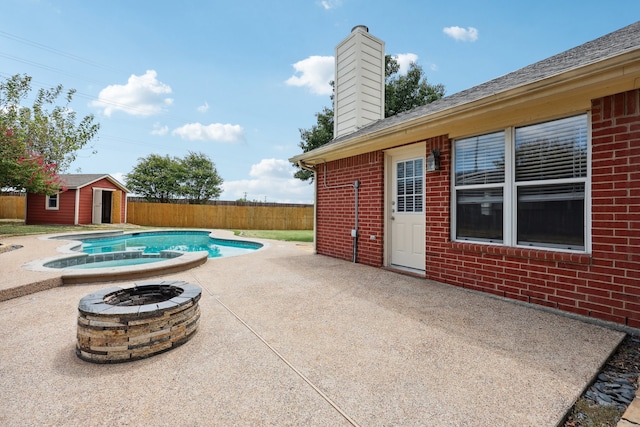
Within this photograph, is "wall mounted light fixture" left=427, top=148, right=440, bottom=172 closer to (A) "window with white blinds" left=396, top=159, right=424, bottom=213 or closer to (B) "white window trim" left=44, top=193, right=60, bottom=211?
(A) "window with white blinds" left=396, top=159, right=424, bottom=213

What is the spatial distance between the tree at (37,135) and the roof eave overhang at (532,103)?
12555mm

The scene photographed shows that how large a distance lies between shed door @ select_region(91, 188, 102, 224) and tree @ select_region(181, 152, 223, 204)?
22.9 feet

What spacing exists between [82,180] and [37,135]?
18.7ft

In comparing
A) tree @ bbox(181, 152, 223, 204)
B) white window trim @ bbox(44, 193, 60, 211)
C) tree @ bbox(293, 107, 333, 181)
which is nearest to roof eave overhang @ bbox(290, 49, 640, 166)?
tree @ bbox(293, 107, 333, 181)

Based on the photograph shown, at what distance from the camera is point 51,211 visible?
16688 millimetres

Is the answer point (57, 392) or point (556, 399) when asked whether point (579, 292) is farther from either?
point (57, 392)

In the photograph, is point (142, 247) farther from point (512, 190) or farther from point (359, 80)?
point (512, 190)

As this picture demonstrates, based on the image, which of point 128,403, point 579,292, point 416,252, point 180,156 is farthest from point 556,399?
point 180,156

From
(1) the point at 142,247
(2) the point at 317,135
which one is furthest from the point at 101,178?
(2) the point at 317,135

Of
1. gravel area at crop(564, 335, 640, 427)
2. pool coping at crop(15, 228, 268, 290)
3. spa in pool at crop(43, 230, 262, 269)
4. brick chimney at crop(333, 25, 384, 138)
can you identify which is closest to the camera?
gravel area at crop(564, 335, 640, 427)

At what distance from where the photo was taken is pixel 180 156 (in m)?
25.7

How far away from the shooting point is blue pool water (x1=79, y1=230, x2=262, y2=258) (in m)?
10.1

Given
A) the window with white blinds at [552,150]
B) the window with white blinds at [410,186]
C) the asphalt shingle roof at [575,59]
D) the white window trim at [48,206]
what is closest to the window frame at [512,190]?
the window with white blinds at [552,150]

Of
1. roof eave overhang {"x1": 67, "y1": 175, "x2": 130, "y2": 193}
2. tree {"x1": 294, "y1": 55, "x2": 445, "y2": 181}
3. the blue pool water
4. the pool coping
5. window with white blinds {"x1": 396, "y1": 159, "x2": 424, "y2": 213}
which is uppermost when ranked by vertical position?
tree {"x1": 294, "y1": 55, "x2": 445, "y2": 181}
